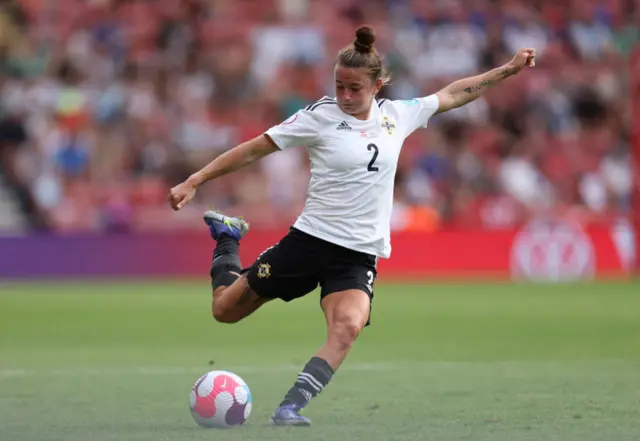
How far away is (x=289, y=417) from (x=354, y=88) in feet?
5.94

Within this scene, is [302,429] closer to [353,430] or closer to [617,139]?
[353,430]

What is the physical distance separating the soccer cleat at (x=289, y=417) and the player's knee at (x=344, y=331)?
0.44m

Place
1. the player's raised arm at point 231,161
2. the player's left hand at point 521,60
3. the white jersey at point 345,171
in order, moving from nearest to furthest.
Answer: the player's raised arm at point 231,161
the white jersey at point 345,171
the player's left hand at point 521,60

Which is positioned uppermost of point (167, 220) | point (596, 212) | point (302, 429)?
point (596, 212)

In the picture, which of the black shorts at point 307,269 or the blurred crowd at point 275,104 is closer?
the black shorts at point 307,269

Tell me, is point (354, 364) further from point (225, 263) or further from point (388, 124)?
point (388, 124)

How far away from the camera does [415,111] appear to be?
24.5ft

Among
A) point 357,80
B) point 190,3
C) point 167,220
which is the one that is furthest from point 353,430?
point 190,3

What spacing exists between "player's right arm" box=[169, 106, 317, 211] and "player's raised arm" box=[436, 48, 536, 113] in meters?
0.96

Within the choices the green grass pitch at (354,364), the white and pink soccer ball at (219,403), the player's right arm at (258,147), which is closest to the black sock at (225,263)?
the green grass pitch at (354,364)

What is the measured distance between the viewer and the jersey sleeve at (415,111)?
743cm

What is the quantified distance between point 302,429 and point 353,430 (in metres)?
0.26

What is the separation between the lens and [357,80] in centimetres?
696

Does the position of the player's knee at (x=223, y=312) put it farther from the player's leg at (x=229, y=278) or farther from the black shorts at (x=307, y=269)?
the black shorts at (x=307, y=269)
